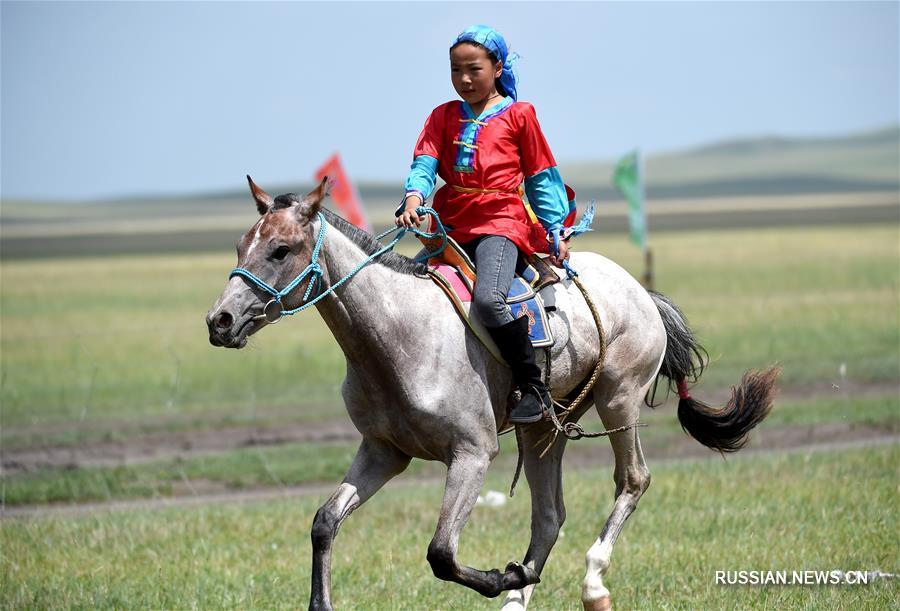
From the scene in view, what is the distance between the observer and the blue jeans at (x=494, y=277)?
6.39m

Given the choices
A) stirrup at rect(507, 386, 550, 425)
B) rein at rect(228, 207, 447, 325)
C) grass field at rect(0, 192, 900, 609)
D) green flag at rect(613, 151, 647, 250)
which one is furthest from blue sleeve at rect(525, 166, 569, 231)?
green flag at rect(613, 151, 647, 250)

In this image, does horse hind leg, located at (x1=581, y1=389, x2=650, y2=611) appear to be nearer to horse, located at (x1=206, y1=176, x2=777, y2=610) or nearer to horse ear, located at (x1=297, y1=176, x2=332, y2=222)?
horse, located at (x1=206, y1=176, x2=777, y2=610)

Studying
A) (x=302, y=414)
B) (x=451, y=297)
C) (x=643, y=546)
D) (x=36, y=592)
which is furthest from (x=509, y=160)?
(x=302, y=414)

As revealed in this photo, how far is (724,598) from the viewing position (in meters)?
7.56

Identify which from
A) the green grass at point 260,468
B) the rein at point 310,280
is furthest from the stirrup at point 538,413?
the green grass at point 260,468

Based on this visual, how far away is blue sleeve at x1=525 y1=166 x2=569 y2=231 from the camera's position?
676cm

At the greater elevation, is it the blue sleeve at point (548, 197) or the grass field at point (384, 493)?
the blue sleeve at point (548, 197)

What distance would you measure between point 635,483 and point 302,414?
10858 mm

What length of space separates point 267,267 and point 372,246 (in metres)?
0.73

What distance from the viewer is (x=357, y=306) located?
20.6ft

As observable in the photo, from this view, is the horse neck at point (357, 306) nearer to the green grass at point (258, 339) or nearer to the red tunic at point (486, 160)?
the red tunic at point (486, 160)

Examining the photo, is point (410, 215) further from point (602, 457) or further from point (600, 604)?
point (602, 457)

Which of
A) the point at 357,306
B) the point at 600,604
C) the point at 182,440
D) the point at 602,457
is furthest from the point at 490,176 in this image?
the point at 182,440

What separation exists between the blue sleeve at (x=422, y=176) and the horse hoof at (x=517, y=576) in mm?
→ 1984
